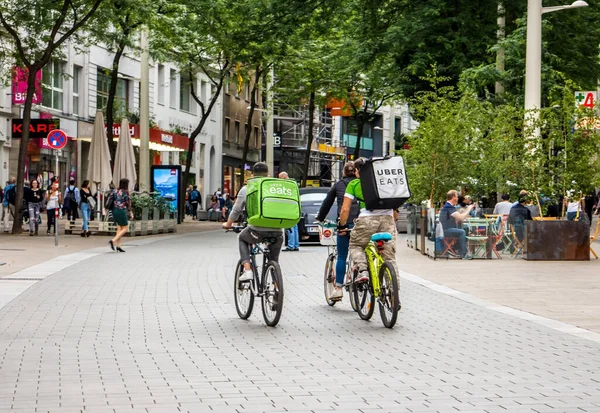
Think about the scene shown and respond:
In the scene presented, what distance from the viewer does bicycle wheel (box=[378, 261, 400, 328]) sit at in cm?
1193

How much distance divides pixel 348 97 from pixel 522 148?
2862cm

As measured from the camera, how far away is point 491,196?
3412cm

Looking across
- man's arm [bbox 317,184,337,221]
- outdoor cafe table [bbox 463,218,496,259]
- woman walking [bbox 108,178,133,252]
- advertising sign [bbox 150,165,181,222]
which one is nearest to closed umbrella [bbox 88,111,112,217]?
woman walking [bbox 108,178,133,252]

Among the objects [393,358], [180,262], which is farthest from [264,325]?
[180,262]

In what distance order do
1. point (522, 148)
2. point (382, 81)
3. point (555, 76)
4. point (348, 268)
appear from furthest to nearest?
point (382, 81) < point (555, 76) < point (522, 148) < point (348, 268)

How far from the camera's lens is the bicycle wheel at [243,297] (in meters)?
12.8

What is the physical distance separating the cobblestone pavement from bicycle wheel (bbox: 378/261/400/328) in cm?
14

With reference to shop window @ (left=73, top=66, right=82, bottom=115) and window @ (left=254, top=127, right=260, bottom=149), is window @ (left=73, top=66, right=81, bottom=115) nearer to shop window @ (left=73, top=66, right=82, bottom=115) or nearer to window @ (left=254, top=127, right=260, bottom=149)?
shop window @ (left=73, top=66, right=82, bottom=115)

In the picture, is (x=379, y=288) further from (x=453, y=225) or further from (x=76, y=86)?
(x=76, y=86)

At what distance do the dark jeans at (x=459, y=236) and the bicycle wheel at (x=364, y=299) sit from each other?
40.1ft

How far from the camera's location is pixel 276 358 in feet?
32.6

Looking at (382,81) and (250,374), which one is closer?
(250,374)

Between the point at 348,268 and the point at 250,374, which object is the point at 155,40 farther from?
the point at 250,374

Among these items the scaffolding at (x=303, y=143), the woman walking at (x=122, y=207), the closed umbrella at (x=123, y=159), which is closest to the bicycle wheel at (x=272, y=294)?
the woman walking at (x=122, y=207)
